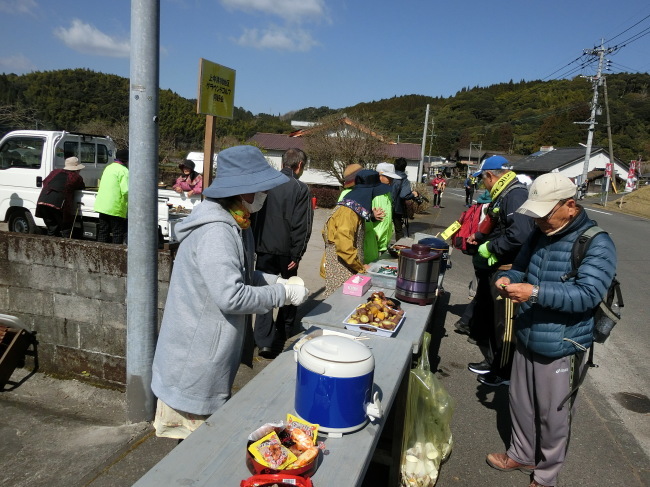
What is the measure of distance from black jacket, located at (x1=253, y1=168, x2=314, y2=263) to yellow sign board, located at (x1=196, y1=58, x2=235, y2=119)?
0.87 m

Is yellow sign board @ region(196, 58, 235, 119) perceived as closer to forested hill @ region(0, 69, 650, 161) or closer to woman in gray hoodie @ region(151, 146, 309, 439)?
woman in gray hoodie @ region(151, 146, 309, 439)

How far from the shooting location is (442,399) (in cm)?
294

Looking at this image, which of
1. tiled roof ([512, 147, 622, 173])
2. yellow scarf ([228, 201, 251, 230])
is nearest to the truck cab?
yellow scarf ([228, 201, 251, 230])

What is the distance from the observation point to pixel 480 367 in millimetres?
4613

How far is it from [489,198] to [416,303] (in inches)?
82.1

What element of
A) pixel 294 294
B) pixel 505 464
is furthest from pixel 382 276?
pixel 294 294

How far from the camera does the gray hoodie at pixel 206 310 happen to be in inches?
72.3

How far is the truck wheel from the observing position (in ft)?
30.0

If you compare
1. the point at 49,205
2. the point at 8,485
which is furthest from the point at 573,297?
the point at 49,205

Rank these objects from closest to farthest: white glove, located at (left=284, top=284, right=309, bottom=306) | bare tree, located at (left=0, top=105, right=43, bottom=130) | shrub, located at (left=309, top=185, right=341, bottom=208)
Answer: white glove, located at (left=284, top=284, right=309, bottom=306) < bare tree, located at (left=0, top=105, right=43, bottom=130) < shrub, located at (left=309, top=185, right=341, bottom=208)

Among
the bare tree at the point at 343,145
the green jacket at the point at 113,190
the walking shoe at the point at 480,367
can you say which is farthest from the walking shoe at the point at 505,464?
the bare tree at the point at 343,145

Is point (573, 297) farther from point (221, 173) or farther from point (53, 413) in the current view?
point (53, 413)

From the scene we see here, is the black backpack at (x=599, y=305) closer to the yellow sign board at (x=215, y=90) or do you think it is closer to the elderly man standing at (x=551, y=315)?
the elderly man standing at (x=551, y=315)

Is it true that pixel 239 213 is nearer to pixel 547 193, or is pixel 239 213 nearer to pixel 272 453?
pixel 272 453
